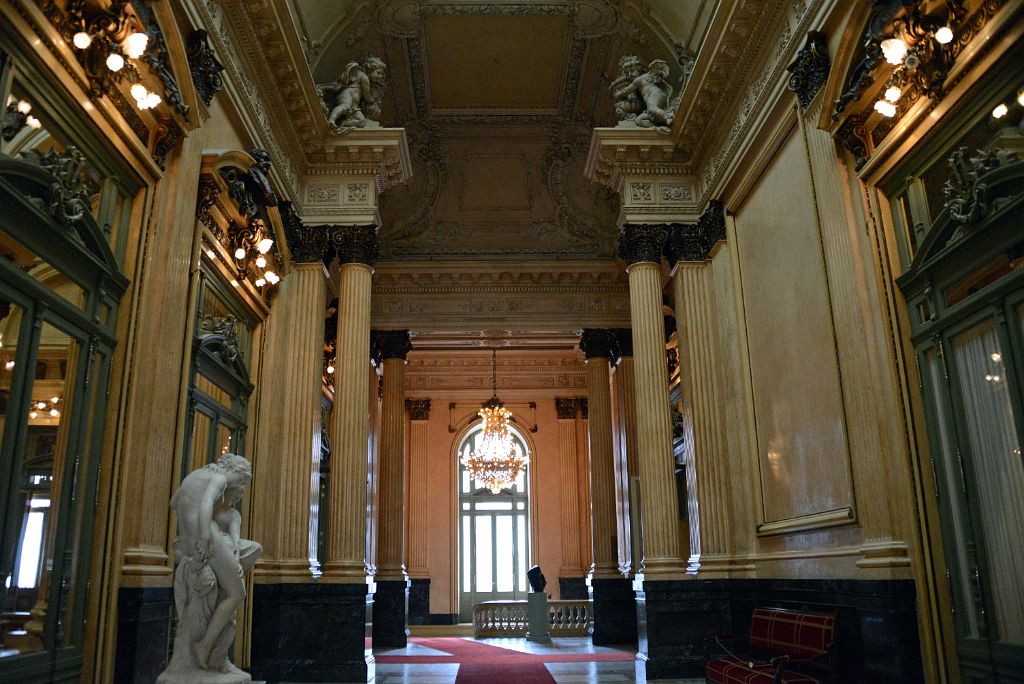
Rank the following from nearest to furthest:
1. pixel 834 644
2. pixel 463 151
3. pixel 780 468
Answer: pixel 834 644, pixel 780 468, pixel 463 151

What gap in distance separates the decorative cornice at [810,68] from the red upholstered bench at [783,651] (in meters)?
4.02

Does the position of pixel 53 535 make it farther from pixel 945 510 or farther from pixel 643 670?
pixel 643 670

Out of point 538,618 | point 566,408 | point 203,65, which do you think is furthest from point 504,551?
point 203,65

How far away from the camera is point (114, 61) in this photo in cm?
490

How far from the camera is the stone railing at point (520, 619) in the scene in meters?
13.8

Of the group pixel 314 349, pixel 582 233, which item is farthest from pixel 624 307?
pixel 314 349

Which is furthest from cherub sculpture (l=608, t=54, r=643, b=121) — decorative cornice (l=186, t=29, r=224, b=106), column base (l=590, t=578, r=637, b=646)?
column base (l=590, t=578, r=637, b=646)

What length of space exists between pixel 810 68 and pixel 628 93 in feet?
11.6

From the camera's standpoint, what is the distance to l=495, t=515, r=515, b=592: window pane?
→ 60.0ft

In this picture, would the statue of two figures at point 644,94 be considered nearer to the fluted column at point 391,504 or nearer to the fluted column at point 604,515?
the fluted column at point 604,515

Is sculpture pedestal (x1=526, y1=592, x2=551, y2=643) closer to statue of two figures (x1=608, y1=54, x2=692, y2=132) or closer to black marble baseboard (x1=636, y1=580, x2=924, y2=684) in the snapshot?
black marble baseboard (x1=636, y1=580, x2=924, y2=684)

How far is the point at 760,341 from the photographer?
26.8 ft

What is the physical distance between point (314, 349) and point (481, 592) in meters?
10.7

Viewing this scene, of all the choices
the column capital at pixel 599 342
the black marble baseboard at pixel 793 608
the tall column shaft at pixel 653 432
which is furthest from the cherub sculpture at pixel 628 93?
the black marble baseboard at pixel 793 608
